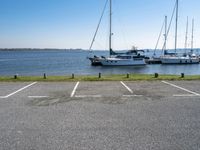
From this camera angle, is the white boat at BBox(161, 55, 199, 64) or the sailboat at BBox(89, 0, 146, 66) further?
the white boat at BBox(161, 55, 199, 64)

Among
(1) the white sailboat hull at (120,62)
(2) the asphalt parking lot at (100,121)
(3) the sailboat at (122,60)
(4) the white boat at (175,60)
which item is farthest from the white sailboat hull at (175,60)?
(2) the asphalt parking lot at (100,121)

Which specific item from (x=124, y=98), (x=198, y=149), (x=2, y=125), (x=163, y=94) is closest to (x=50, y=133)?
(x=2, y=125)

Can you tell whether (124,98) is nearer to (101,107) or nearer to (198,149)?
(101,107)

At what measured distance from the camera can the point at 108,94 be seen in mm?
10719

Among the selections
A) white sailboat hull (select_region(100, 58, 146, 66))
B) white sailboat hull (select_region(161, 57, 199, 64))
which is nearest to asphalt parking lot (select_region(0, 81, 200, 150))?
white sailboat hull (select_region(100, 58, 146, 66))

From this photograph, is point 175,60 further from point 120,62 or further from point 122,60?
point 120,62

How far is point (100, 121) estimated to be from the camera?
Result: 6.56 metres

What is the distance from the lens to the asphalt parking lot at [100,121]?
4.99m

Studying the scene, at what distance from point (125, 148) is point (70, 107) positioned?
13.1 feet

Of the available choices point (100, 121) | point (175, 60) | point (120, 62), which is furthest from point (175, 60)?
point (100, 121)

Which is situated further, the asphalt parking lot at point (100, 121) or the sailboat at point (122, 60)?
the sailboat at point (122, 60)

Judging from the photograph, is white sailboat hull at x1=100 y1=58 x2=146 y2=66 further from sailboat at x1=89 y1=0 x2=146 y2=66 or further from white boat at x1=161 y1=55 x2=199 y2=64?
white boat at x1=161 y1=55 x2=199 y2=64

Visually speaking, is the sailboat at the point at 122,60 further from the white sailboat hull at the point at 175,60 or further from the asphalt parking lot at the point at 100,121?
the asphalt parking lot at the point at 100,121

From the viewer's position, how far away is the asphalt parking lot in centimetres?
499
